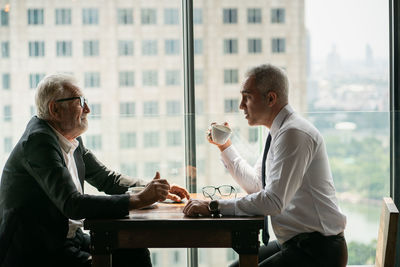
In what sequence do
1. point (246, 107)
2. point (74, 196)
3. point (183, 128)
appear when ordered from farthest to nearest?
point (183, 128)
point (246, 107)
point (74, 196)

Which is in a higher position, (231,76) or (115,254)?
(231,76)

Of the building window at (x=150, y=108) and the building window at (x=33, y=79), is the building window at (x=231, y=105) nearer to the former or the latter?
the building window at (x=150, y=108)

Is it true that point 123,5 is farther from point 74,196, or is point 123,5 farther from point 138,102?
point 74,196

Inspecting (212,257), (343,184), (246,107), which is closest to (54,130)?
(246,107)

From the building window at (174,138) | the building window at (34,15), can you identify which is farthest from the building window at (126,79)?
the building window at (34,15)

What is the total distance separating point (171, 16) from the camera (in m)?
3.18

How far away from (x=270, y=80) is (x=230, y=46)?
1.02 metres

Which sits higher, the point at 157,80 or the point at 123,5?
the point at 123,5

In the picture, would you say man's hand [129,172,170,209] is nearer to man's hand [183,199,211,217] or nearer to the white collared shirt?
man's hand [183,199,211,217]

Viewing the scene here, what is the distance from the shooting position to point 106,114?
320 centimetres

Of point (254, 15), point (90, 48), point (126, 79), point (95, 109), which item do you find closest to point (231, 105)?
point (254, 15)

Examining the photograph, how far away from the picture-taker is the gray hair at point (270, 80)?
225 centimetres

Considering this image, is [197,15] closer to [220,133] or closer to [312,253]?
[220,133]

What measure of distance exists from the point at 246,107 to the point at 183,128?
2.68 ft
